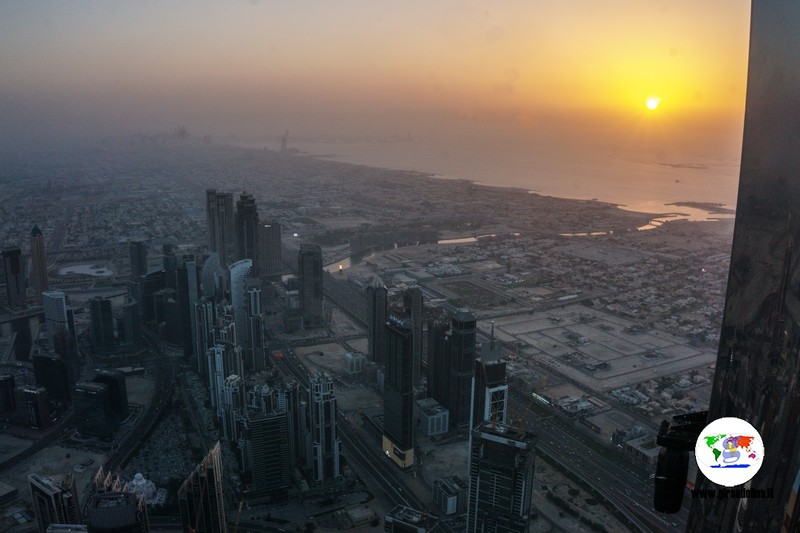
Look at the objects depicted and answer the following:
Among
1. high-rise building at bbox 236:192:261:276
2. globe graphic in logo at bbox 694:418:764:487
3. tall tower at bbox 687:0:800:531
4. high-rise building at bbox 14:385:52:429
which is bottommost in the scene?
high-rise building at bbox 14:385:52:429

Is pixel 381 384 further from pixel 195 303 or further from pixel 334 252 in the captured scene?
pixel 334 252

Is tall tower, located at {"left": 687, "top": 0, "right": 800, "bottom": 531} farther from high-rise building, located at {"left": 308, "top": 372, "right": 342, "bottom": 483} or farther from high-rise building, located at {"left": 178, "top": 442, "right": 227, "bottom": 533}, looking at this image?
high-rise building, located at {"left": 308, "top": 372, "right": 342, "bottom": 483}

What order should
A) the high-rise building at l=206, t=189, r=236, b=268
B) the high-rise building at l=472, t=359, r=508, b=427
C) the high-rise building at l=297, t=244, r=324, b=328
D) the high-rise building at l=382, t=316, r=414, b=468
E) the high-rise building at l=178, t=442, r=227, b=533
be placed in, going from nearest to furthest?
the high-rise building at l=178, t=442, r=227, b=533 → the high-rise building at l=472, t=359, r=508, b=427 → the high-rise building at l=382, t=316, r=414, b=468 → the high-rise building at l=297, t=244, r=324, b=328 → the high-rise building at l=206, t=189, r=236, b=268

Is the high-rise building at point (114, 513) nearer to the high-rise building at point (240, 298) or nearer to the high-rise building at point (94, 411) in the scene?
the high-rise building at point (94, 411)

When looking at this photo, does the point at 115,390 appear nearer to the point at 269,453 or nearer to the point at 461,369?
the point at 269,453

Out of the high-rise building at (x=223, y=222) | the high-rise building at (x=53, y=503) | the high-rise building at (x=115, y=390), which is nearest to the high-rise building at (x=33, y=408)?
the high-rise building at (x=115, y=390)

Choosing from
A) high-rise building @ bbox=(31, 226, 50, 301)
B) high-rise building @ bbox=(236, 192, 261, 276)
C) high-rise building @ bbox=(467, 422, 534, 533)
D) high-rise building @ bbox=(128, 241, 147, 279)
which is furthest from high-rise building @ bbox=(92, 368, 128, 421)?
high-rise building @ bbox=(236, 192, 261, 276)

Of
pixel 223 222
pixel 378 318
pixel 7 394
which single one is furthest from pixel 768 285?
pixel 223 222
